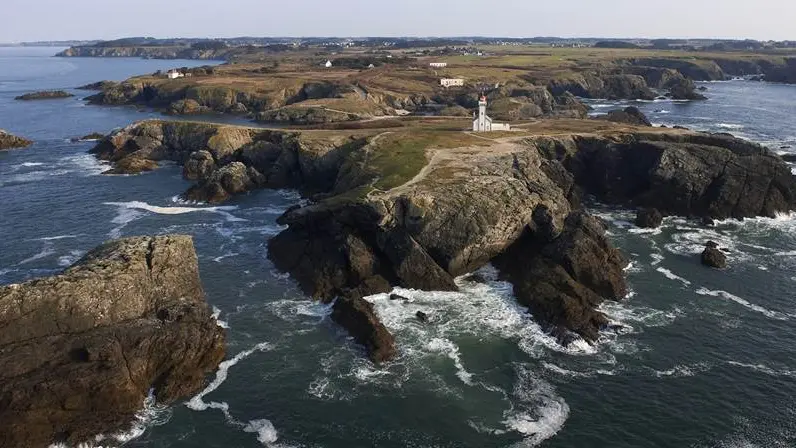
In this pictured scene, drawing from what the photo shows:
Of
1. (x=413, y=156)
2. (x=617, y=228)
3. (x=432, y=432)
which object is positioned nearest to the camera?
(x=432, y=432)

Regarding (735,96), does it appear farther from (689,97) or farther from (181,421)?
(181,421)

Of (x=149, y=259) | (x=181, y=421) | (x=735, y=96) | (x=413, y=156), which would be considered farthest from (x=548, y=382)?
(x=735, y=96)

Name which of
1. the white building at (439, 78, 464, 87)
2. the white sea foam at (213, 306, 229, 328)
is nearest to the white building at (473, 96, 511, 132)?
the white sea foam at (213, 306, 229, 328)

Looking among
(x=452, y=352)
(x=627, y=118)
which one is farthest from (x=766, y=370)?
(x=627, y=118)

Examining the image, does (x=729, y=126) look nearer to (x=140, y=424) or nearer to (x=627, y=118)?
(x=627, y=118)

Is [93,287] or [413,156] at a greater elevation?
[413,156]

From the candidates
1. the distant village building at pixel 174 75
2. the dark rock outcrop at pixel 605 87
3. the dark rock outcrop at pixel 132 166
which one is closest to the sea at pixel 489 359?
the dark rock outcrop at pixel 132 166

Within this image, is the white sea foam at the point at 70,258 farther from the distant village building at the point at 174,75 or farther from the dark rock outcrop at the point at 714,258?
the distant village building at the point at 174,75

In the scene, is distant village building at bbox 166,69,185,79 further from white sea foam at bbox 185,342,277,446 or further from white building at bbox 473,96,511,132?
white sea foam at bbox 185,342,277,446
